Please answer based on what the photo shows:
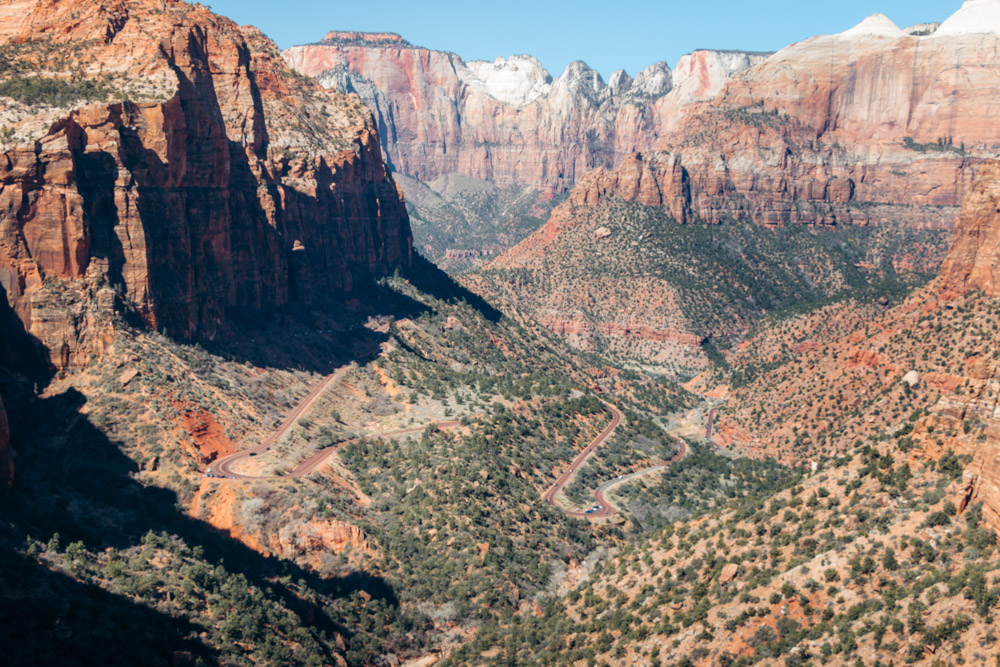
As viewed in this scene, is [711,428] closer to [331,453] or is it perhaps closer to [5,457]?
[331,453]

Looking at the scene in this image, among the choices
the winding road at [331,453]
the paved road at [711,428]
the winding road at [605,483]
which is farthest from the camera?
the paved road at [711,428]

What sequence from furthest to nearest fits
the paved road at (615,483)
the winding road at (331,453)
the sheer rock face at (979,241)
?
the sheer rock face at (979,241) < the paved road at (615,483) < the winding road at (331,453)

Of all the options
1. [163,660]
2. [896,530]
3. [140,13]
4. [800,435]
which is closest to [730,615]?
[896,530]

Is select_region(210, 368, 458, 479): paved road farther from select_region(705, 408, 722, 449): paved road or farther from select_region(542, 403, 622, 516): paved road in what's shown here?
select_region(705, 408, 722, 449): paved road

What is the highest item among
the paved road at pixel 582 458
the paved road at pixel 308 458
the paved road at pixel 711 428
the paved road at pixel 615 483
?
the paved road at pixel 308 458

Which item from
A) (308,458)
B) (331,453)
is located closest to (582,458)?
(331,453)

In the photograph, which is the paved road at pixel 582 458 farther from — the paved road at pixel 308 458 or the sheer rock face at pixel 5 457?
the sheer rock face at pixel 5 457

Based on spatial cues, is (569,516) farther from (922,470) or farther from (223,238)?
(223,238)

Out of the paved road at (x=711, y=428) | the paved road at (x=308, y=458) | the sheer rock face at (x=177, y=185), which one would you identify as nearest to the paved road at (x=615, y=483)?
the paved road at (x=711, y=428)
